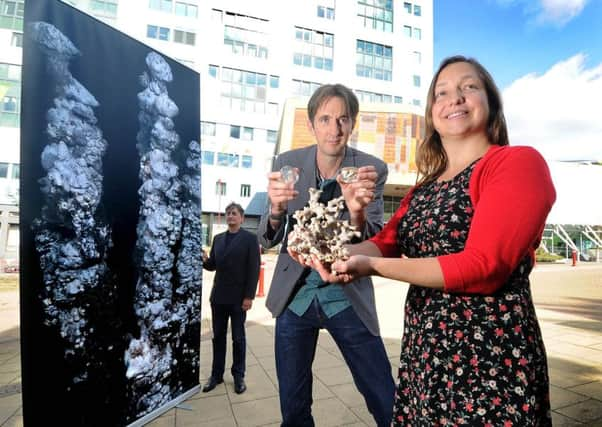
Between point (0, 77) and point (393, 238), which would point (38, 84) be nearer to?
point (393, 238)

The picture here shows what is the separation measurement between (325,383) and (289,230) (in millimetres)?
2885

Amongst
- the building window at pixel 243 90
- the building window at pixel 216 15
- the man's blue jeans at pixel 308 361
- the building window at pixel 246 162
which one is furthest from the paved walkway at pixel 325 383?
the building window at pixel 216 15

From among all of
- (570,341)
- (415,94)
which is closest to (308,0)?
(415,94)

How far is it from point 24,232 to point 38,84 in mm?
844

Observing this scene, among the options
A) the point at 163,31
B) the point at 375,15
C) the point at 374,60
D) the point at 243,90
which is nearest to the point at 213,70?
the point at 243,90

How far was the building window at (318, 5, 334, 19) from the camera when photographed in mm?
38219

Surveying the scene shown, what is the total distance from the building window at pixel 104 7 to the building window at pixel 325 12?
19151 mm

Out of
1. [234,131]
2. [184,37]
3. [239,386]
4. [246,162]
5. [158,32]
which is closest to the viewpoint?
[239,386]

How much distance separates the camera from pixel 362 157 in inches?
79.9

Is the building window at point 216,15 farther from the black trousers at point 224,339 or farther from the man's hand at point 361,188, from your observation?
the man's hand at point 361,188

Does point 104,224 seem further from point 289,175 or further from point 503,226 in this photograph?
point 503,226

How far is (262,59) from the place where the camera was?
36.5m

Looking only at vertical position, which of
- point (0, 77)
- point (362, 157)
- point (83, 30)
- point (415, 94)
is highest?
point (415, 94)

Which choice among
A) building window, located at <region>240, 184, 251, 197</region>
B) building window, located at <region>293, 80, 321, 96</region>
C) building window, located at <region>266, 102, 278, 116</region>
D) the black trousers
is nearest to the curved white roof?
building window, located at <region>293, 80, 321, 96</region>
